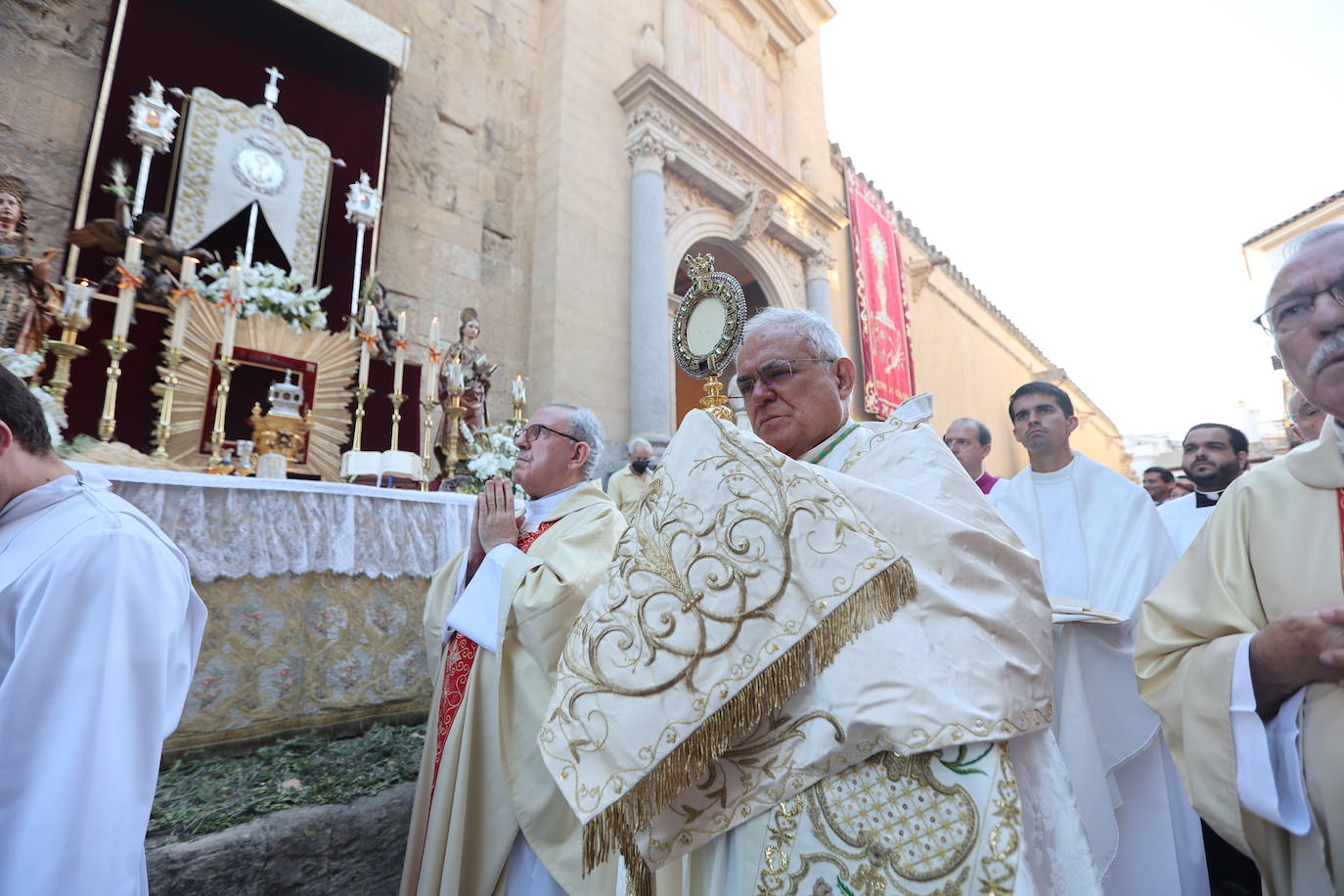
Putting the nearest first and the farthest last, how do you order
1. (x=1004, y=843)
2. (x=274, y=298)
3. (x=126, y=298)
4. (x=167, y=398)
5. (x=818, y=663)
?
(x=1004, y=843) → (x=818, y=663) → (x=126, y=298) → (x=167, y=398) → (x=274, y=298)

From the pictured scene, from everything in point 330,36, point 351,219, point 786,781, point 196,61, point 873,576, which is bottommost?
point 786,781

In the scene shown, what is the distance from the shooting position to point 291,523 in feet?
9.15

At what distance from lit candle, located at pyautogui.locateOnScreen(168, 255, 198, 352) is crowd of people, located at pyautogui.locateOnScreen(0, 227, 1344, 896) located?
2.19m

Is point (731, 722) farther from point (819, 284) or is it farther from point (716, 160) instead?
point (819, 284)

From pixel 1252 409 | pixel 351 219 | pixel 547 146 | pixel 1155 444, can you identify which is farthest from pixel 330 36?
pixel 1155 444

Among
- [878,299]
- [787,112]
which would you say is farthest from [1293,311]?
[878,299]

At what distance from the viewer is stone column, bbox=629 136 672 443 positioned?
7.50 m

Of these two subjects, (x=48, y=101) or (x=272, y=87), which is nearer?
(x=48, y=101)

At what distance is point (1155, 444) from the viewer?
1668 inches

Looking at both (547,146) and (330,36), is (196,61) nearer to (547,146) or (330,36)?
(330,36)

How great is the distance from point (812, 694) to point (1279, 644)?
0.84m

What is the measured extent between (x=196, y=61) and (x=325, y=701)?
535cm

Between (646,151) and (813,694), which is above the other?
(646,151)

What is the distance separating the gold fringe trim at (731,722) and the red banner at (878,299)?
11858 millimetres
